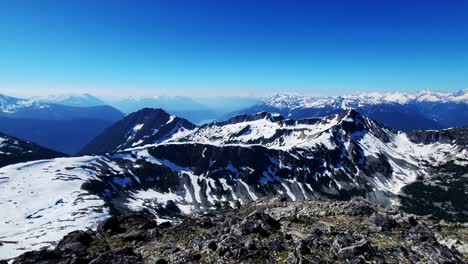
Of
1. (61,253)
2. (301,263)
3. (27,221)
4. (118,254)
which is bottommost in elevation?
(27,221)

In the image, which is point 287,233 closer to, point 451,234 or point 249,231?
point 249,231

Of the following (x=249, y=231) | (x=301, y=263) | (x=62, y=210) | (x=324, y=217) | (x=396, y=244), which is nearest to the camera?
(x=301, y=263)

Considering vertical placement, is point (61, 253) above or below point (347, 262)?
below

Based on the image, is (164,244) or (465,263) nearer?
(465,263)

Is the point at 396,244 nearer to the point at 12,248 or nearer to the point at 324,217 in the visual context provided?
the point at 324,217

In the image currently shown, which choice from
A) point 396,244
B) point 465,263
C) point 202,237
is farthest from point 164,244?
point 465,263

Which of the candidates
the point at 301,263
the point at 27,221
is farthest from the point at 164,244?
the point at 27,221

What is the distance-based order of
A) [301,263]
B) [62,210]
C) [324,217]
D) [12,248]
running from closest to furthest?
1. [301,263]
2. [324,217]
3. [12,248]
4. [62,210]
